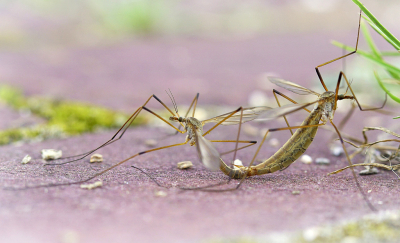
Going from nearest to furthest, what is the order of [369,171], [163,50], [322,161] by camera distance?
[369,171] → [322,161] → [163,50]

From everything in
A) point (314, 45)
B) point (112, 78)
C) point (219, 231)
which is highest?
point (314, 45)

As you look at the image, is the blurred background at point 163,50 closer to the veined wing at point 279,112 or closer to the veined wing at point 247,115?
the veined wing at point 247,115

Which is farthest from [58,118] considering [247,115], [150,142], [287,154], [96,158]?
[287,154]

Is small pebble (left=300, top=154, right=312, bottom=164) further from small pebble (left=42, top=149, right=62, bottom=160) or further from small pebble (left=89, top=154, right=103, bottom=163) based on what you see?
small pebble (left=42, top=149, right=62, bottom=160)

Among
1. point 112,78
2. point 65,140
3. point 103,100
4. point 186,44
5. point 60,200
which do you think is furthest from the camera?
point 186,44

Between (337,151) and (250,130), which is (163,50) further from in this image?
(337,151)

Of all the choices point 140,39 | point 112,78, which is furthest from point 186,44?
point 112,78

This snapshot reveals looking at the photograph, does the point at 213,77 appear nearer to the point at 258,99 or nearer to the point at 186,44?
the point at 258,99
